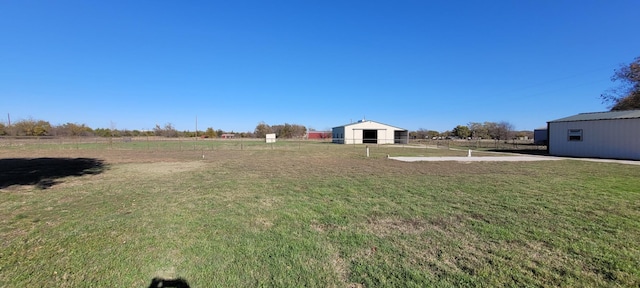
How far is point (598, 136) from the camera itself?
17859 millimetres

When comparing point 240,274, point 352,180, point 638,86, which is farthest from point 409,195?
point 638,86

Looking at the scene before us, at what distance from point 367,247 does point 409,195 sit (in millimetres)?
3388

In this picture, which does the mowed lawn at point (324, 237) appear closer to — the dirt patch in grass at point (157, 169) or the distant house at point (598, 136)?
the dirt patch in grass at point (157, 169)

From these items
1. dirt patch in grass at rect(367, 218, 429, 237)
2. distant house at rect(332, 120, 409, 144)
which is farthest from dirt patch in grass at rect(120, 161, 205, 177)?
distant house at rect(332, 120, 409, 144)

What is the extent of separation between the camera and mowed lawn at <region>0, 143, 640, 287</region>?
2.78 m

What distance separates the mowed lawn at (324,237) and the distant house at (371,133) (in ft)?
117

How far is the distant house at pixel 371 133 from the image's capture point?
4290 cm

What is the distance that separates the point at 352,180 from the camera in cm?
877

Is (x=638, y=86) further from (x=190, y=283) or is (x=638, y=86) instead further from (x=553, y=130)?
(x=190, y=283)

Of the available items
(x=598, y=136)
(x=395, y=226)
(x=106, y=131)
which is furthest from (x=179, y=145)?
(x=106, y=131)

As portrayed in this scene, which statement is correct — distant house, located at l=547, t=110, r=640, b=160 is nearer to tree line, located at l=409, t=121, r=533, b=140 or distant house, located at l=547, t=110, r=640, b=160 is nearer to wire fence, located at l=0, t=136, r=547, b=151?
wire fence, located at l=0, t=136, r=547, b=151

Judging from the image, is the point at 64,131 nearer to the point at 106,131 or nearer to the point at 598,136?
the point at 106,131

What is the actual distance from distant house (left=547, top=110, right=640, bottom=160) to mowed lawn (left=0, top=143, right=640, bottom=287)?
13.7 metres

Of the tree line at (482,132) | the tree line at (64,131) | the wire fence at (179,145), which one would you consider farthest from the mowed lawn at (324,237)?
the tree line at (482,132)
